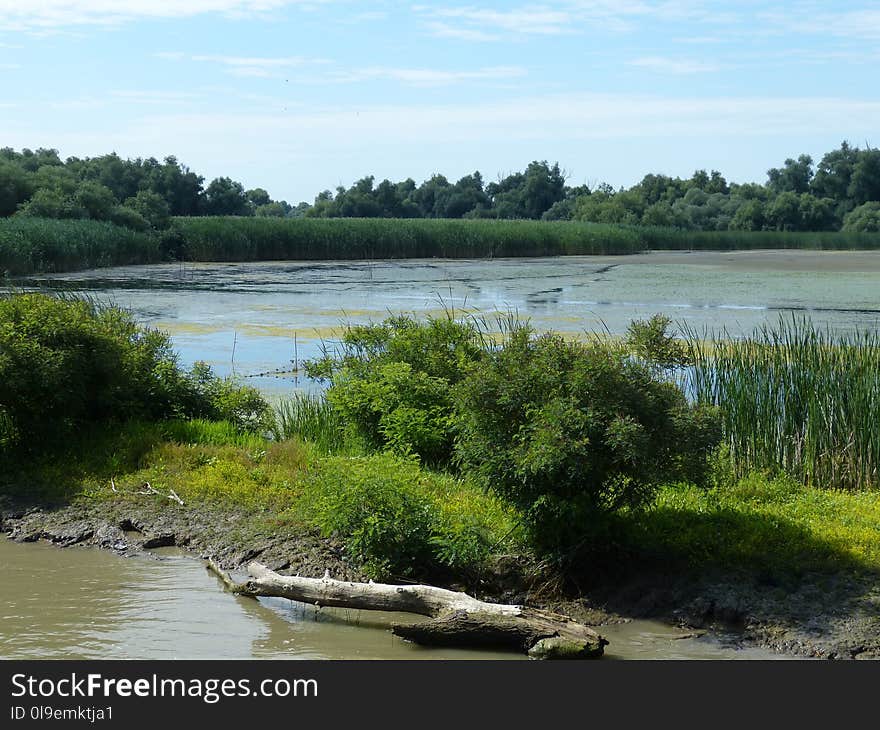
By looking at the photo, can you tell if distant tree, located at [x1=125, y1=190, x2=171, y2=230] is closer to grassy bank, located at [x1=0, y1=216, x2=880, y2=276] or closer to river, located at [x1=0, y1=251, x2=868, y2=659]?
grassy bank, located at [x1=0, y1=216, x2=880, y2=276]

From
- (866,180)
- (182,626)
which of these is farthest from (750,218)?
(182,626)

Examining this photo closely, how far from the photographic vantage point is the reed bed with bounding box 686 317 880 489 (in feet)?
33.9

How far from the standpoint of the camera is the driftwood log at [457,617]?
6.79 metres

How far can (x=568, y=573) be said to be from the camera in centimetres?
788

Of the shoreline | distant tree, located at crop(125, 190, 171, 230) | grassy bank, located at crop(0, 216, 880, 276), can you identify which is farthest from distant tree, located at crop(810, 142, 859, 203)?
distant tree, located at crop(125, 190, 171, 230)

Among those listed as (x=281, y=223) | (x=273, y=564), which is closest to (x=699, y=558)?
(x=273, y=564)

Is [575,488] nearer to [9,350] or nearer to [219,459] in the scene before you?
[219,459]

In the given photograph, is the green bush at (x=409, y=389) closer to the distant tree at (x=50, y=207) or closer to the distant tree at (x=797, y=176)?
the distant tree at (x=50, y=207)

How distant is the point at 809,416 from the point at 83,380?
7226 millimetres

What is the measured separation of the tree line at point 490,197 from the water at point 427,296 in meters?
10.0

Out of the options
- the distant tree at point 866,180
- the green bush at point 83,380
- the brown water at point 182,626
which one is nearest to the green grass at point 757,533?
the brown water at point 182,626

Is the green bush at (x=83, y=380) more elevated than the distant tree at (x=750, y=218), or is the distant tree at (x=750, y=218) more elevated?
the distant tree at (x=750, y=218)

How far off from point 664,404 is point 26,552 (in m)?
5.31
